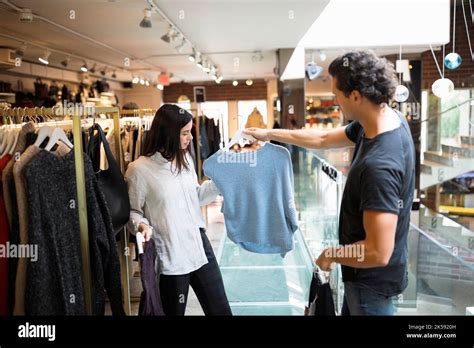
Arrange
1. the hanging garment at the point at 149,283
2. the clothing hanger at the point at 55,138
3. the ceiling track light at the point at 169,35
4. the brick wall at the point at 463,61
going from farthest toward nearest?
the ceiling track light at the point at 169,35, the brick wall at the point at 463,61, the hanging garment at the point at 149,283, the clothing hanger at the point at 55,138

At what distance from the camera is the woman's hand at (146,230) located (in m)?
1.61

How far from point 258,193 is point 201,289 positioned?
0.48m

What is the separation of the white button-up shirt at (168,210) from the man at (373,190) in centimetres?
57

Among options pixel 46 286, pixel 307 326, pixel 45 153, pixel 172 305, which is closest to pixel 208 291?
pixel 172 305

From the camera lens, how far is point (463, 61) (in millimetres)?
2416

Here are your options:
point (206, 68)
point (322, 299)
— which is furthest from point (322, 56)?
point (322, 299)

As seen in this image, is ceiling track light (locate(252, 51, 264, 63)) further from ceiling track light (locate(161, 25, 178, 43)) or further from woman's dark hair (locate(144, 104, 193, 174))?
woman's dark hair (locate(144, 104, 193, 174))

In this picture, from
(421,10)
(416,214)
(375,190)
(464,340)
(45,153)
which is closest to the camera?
(375,190)

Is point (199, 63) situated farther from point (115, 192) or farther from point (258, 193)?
point (115, 192)

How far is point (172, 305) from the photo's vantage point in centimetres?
179

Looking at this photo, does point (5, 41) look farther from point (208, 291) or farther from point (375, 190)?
point (375, 190)

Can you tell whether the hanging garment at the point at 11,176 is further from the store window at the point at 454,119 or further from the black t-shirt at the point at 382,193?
the store window at the point at 454,119

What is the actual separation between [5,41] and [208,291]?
3958mm

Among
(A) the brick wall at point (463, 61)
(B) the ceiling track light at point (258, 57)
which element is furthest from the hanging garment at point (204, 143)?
(B) the ceiling track light at point (258, 57)
